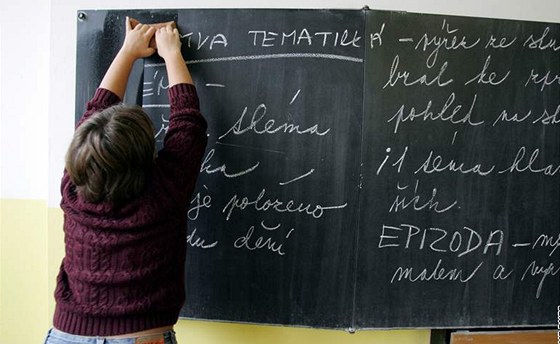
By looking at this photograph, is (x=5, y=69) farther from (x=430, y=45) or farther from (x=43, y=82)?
(x=430, y=45)

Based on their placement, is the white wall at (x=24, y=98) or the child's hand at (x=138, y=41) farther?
the white wall at (x=24, y=98)

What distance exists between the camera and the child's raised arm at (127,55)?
144 centimetres

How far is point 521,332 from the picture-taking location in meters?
1.73

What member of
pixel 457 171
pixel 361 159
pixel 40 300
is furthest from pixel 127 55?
pixel 457 171

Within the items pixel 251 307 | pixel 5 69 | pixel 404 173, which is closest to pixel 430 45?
pixel 404 173

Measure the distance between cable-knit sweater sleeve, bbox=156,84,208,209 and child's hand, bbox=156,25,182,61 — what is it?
0.69 feet

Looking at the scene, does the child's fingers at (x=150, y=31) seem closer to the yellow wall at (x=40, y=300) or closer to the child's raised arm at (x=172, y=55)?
the child's raised arm at (x=172, y=55)

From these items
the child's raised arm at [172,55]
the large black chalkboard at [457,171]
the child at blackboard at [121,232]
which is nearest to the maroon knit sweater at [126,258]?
the child at blackboard at [121,232]

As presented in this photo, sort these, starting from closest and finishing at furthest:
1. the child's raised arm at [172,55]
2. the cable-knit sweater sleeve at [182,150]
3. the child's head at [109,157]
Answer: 1. the child's head at [109,157]
2. the cable-knit sweater sleeve at [182,150]
3. the child's raised arm at [172,55]

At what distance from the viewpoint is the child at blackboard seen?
43.5 inches

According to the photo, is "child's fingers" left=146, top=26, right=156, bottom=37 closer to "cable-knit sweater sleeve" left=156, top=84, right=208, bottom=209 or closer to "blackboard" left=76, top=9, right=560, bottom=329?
"blackboard" left=76, top=9, right=560, bottom=329

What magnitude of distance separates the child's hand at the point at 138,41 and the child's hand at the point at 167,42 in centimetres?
3

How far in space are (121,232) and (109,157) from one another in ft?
0.64

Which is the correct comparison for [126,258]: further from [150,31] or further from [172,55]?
[150,31]
